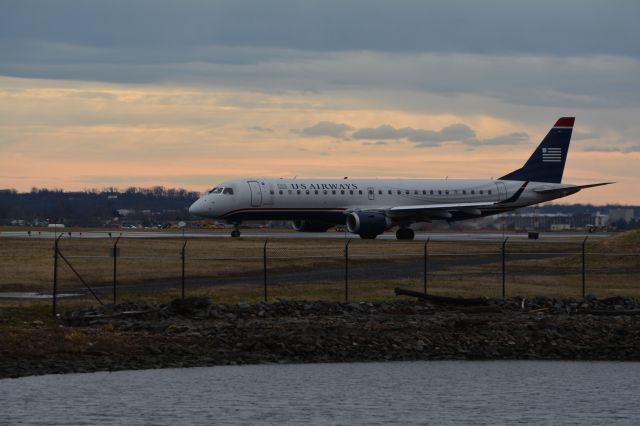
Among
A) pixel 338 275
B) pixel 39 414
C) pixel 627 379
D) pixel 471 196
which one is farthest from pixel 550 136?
pixel 39 414

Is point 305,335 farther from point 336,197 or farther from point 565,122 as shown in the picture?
point 565,122

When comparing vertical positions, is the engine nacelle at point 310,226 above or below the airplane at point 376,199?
below

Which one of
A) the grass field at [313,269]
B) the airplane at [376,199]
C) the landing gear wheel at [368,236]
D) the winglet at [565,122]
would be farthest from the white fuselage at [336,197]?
the winglet at [565,122]

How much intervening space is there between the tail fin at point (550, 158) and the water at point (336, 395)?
201 feet

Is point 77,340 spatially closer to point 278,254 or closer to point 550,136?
point 278,254

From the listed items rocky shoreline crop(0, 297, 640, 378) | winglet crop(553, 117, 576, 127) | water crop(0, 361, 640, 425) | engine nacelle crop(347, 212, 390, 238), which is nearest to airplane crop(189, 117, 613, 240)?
engine nacelle crop(347, 212, 390, 238)

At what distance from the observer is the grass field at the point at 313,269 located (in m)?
47.5

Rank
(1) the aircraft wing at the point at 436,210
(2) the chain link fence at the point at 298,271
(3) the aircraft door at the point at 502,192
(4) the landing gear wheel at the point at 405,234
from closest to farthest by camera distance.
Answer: (2) the chain link fence at the point at 298,271, (1) the aircraft wing at the point at 436,210, (4) the landing gear wheel at the point at 405,234, (3) the aircraft door at the point at 502,192

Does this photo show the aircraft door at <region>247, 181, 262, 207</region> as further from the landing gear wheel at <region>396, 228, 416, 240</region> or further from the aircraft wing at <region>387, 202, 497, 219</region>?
the landing gear wheel at <region>396, 228, 416, 240</region>

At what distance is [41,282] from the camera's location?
4916 centimetres

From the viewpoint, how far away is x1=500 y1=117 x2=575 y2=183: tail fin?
94.8 metres

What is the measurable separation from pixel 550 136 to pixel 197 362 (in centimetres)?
6696

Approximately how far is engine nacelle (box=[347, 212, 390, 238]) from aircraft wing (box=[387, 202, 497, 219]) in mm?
1568

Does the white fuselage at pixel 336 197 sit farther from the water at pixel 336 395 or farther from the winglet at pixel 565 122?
the water at pixel 336 395
